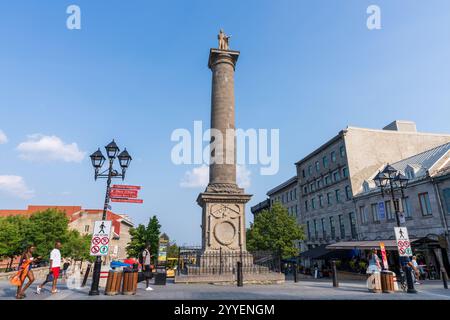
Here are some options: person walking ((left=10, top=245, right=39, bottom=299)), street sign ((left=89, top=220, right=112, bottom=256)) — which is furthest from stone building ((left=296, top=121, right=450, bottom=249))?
person walking ((left=10, top=245, right=39, bottom=299))

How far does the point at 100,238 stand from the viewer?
33.6 ft

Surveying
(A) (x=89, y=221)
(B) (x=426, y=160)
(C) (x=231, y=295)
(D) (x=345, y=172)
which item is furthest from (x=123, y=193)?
(A) (x=89, y=221)

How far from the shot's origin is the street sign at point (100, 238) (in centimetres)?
1006

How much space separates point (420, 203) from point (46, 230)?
160ft

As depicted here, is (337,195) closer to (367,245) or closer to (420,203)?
(420,203)

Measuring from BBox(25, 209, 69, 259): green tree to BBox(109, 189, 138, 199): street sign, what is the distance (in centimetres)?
3688

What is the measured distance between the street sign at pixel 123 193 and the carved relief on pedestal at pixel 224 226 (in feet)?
19.2

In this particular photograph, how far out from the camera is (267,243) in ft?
114

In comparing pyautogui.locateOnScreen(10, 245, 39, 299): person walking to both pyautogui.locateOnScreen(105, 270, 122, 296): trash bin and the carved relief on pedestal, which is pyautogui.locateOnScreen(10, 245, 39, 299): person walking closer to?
pyautogui.locateOnScreen(105, 270, 122, 296): trash bin

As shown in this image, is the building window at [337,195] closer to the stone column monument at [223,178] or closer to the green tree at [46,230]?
the stone column monument at [223,178]

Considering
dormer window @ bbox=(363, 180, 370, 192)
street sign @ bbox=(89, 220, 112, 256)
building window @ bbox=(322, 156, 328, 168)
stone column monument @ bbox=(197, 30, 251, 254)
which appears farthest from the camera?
building window @ bbox=(322, 156, 328, 168)

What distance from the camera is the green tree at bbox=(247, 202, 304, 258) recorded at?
112 ft
